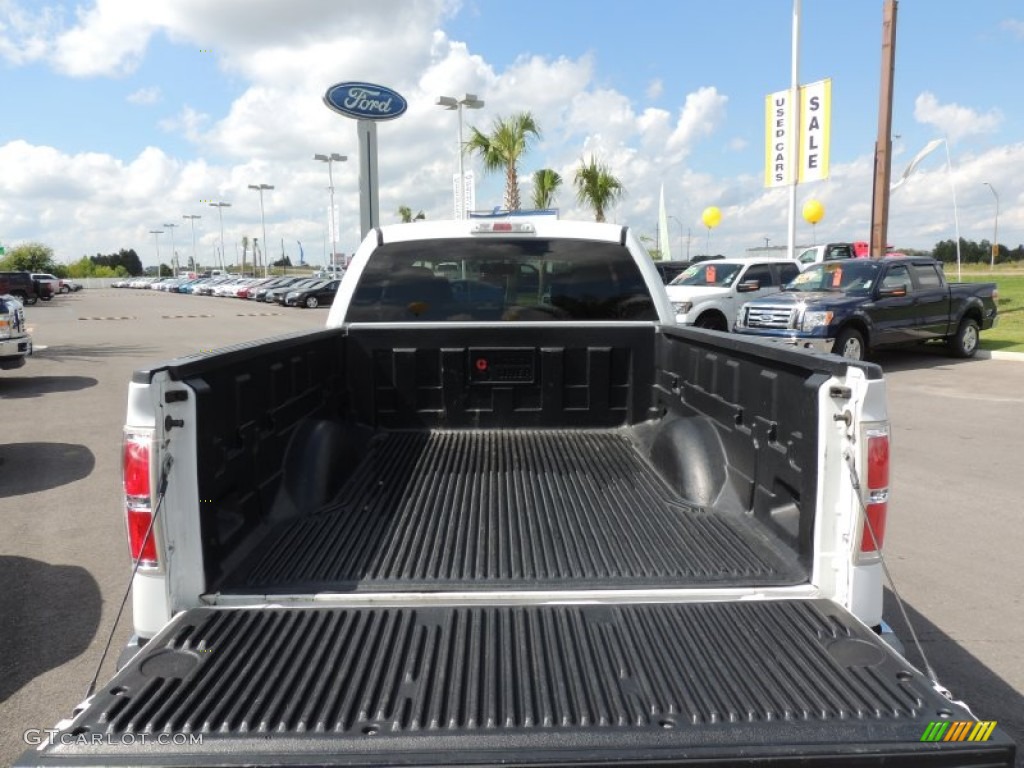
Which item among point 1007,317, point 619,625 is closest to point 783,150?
point 1007,317

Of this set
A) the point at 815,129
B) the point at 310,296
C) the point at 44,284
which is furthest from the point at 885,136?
the point at 44,284

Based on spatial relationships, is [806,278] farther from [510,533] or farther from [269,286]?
[269,286]

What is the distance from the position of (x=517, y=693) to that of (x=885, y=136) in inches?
858

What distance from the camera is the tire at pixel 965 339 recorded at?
14836mm

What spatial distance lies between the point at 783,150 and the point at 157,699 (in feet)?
73.3

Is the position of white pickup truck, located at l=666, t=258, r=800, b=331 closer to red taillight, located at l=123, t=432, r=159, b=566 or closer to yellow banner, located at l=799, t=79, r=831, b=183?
yellow banner, located at l=799, t=79, r=831, b=183

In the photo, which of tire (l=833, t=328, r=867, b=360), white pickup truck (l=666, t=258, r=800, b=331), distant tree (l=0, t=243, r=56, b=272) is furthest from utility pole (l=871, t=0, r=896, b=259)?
distant tree (l=0, t=243, r=56, b=272)

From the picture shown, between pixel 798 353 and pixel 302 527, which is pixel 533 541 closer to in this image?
pixel 302 527

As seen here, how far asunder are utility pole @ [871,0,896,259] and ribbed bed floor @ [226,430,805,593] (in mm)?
18716

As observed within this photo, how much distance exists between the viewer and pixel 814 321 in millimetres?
12766

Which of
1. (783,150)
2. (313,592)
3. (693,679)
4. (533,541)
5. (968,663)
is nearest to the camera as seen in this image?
(693,679)

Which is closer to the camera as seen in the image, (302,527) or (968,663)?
(302,527)

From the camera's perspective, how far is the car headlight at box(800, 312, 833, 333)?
12.7 m

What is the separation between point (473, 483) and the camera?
3801 mm
